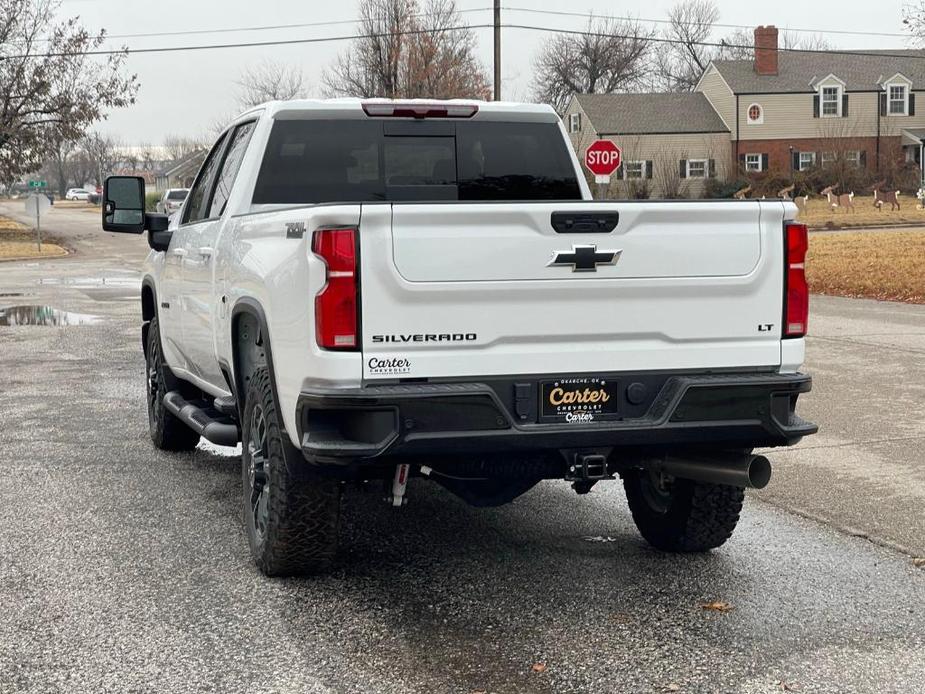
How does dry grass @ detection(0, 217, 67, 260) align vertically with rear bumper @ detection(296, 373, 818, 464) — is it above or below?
below

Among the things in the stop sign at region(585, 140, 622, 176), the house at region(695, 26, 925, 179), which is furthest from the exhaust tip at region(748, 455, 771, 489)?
the house at region(695, 26, 925, 179)

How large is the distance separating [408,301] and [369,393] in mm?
365

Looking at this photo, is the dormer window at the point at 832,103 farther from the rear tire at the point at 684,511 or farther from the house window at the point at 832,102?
the rear tire at the point at 684,511

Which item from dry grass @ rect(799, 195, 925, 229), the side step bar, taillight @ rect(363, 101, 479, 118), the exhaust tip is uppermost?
taillight @ rect(363, 101, 479, 118)

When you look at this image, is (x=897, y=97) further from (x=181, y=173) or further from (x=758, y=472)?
(x=758, y=472)

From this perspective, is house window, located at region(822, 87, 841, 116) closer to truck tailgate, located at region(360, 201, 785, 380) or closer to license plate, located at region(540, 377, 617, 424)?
truck tailgate, located at region(360, 201, 785, 380)

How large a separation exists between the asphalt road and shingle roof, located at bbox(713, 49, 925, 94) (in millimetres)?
60122

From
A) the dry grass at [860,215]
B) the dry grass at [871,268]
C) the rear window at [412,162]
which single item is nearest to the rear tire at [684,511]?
the rear window at [412,162]

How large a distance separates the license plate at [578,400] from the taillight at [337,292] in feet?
2.52

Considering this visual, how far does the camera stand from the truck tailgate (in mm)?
4625

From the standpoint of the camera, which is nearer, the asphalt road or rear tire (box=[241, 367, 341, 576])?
the asphalt road

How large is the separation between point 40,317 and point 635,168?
49.3 m

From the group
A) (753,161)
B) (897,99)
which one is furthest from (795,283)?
(897,99)

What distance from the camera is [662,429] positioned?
4863 mm
